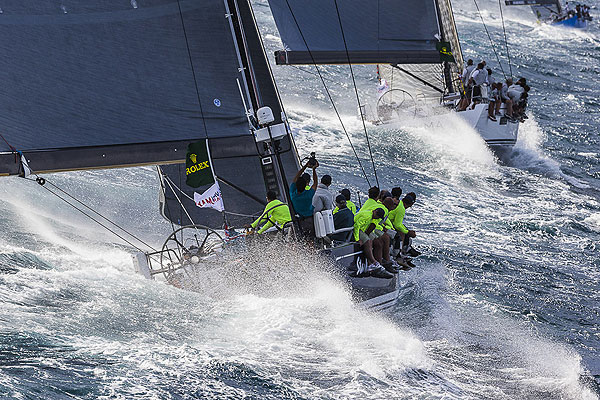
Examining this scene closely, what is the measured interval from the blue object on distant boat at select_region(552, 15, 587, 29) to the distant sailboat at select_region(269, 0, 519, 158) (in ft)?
69.3

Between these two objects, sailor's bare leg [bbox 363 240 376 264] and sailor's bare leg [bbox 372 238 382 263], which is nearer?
sailor's bare leg [bbox 363 240 376 264]

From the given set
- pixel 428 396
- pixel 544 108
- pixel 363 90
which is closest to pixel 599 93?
pixel 544 108

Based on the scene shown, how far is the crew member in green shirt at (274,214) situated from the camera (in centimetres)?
990

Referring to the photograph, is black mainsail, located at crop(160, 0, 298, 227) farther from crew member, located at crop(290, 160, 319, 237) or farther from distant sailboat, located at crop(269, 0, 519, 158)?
distant sailboat, located at crop(269, 0, 519, 158)

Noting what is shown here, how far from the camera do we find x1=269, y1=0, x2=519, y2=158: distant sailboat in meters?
16.8

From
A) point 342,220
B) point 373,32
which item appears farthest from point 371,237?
point 373,32

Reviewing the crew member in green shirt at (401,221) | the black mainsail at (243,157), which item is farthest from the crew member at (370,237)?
the black mainsail at (243,157)

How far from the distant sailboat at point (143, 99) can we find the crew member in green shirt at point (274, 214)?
0.65 ft

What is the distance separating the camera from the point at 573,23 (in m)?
40.2

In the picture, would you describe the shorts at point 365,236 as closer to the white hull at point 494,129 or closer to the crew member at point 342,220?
the crew member at point 342,220

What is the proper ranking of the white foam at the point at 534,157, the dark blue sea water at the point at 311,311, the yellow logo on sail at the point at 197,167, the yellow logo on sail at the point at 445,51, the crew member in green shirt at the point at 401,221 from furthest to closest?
1. the yellow logo on sail at the point at 445,51
2. the white foam at the point at 534,157
3. the crew member in green shirt at the point at 401,221
4. the yellow logo on sail at the point at 197,167
5. the dark blue sea water at the point at 311,311

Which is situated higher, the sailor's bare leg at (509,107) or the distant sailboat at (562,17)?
the distant sailboat at (562,17)

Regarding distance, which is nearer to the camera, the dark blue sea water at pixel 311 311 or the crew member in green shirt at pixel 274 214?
the dark blue sea water at pixel 311 311

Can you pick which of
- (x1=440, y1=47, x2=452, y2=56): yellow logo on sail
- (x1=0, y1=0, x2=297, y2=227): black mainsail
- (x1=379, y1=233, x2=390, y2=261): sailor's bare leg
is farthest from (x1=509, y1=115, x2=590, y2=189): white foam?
(x1=0, y1=0, x2=297, y2=227): black mainsail
